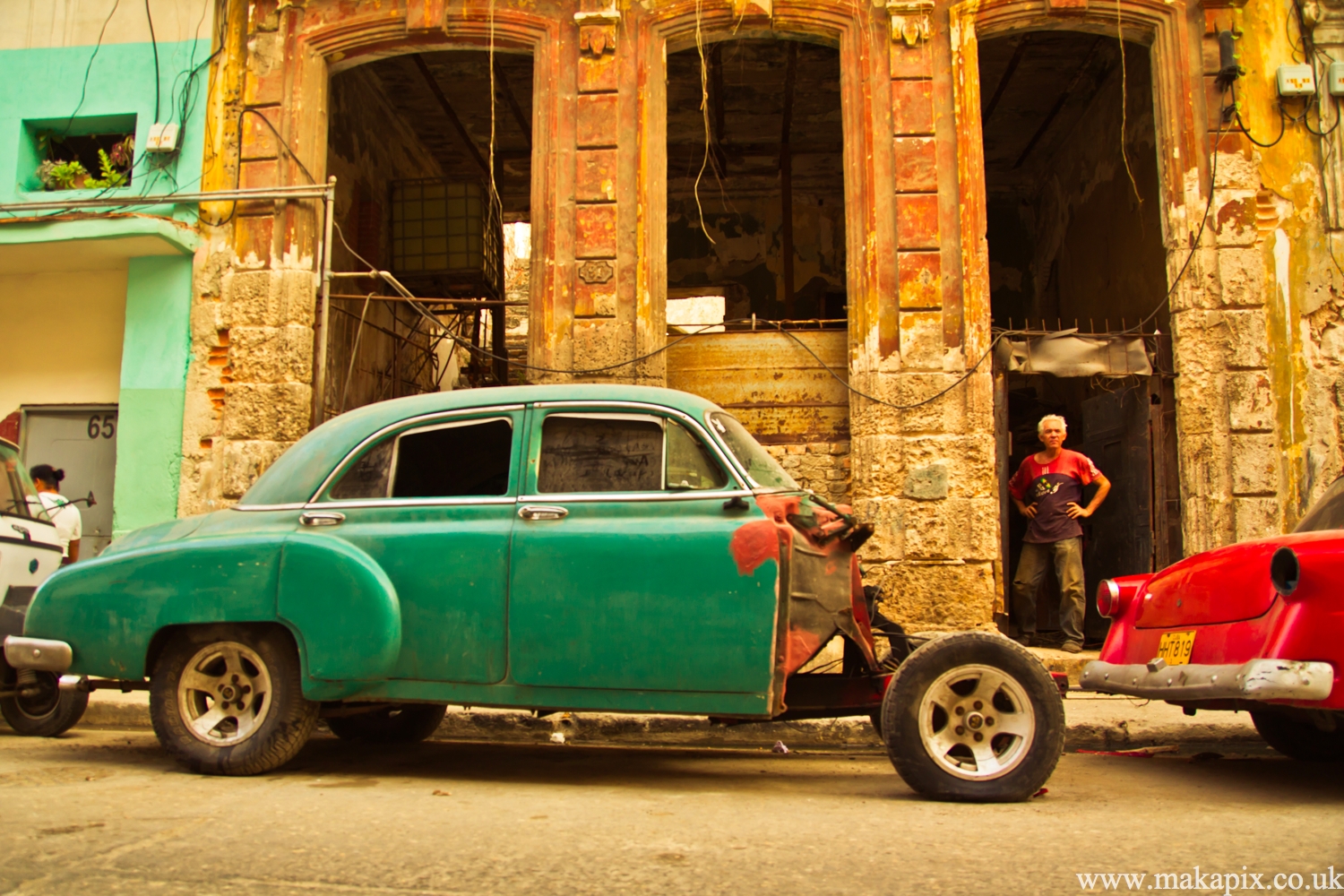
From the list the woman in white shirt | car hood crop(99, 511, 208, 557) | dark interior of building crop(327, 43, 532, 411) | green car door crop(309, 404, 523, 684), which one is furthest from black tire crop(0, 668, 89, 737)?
dark interior of building crop(327, 43, 532, 411)

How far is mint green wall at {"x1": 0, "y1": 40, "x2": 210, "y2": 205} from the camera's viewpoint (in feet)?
31.1

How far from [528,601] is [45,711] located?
3.38 meters

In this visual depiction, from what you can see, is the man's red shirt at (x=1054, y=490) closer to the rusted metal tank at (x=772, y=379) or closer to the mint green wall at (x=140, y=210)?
the rusted metal tank at (x=772, y=379)

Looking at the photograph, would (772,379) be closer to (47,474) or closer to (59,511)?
(59,511)

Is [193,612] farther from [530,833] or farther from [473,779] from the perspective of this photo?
[530,833]

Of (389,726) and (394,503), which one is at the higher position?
(394,503)

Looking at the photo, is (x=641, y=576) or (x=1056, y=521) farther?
(x=1056, y=521)

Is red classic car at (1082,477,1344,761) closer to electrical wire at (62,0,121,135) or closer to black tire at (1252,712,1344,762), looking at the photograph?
black tire at (1252,712,1344,762)

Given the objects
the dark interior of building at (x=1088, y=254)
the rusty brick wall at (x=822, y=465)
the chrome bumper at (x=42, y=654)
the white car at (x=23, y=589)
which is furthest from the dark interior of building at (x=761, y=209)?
the chrome bumper at (x=42, y=654)

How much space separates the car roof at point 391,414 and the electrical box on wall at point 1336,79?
25.4 ft

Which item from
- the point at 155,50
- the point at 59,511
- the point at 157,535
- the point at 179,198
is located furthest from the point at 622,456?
the point at 155,50

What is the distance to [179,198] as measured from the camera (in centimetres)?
921

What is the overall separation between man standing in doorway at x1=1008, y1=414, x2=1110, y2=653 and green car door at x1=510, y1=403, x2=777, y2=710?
15.3 feet

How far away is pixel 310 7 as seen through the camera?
962cm
